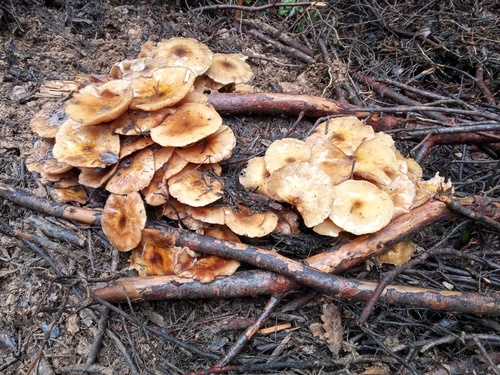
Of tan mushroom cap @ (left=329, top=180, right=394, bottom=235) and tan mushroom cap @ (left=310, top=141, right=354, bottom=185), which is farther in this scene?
tan mushroom cap @ (left=310, top=141, right=354, bottom=185)

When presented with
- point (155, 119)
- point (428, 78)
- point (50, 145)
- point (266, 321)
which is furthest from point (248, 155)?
point (428, 78)

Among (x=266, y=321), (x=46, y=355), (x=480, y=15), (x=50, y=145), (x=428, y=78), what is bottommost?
A: (x=46, y=355)

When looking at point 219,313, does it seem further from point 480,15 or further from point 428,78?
point 480,15

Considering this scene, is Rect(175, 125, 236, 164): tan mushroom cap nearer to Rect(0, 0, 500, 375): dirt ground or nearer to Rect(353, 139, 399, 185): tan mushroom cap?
Rect(0, 0, 500, 375): dirt ground

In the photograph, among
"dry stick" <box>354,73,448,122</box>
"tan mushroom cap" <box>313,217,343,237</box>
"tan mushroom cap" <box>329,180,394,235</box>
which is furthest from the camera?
"dry stick" <box>354,73,448,122</box>

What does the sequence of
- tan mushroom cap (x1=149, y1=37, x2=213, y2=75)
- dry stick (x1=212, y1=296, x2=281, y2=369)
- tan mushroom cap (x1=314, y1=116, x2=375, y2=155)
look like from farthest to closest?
tan mushroom cap (x1=149, y1=37, x2=213, y2=75) → tan mushroom cap (x1=314, y1=116, x2=375, y2=155) → dry stick (x1=212, y1=296, x2=281, y2=369)

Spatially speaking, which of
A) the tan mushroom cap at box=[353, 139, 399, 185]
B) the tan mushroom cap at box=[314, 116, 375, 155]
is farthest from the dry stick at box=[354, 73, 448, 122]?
the tan mushroom cap at box=[353, 139, 399, 185]

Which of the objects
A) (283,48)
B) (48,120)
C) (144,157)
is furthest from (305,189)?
(283,48)
